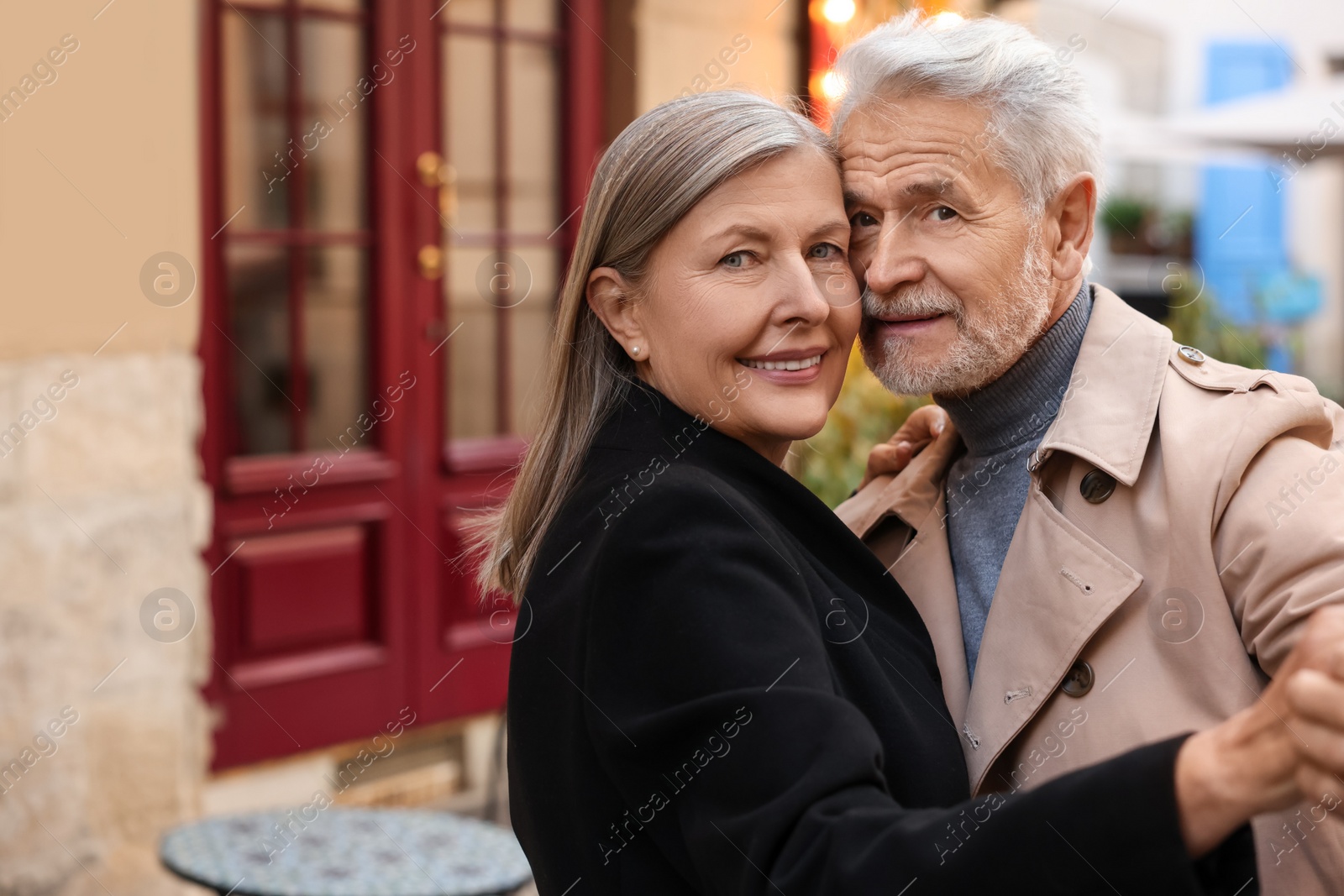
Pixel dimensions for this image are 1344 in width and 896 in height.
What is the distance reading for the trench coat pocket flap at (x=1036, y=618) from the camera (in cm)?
176

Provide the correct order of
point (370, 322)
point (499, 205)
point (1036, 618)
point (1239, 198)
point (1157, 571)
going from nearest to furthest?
point (1157, 571) < point (1036, 618) < point (370, 322) < point (499, 205) < point (1239, 198)

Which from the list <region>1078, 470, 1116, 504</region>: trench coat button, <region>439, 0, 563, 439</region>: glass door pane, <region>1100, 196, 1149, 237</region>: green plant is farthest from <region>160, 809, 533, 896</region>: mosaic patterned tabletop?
<region>1100, 196, 1149, 237</region>: green plant

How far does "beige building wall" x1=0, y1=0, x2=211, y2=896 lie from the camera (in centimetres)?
379

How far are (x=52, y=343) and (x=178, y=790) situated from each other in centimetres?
140

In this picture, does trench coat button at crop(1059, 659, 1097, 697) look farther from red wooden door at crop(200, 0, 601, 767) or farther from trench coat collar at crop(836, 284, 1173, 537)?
red wooden door at crop(200, 0, 601, 767)

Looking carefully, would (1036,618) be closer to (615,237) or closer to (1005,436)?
(1005,436)

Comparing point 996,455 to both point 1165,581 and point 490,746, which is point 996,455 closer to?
point 1165,581

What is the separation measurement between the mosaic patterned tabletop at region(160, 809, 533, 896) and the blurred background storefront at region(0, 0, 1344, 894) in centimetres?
96

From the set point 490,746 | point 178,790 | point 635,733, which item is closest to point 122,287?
point 178,790

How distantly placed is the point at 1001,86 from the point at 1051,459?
21.3 inches

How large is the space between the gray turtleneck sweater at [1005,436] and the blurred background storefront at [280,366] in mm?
629

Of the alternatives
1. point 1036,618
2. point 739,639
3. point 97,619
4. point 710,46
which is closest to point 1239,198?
point 710,46

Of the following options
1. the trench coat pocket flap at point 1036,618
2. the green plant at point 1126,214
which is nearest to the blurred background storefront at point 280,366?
the trench coat pocket flap at point 1036,618

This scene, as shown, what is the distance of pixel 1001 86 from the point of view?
1.99m
